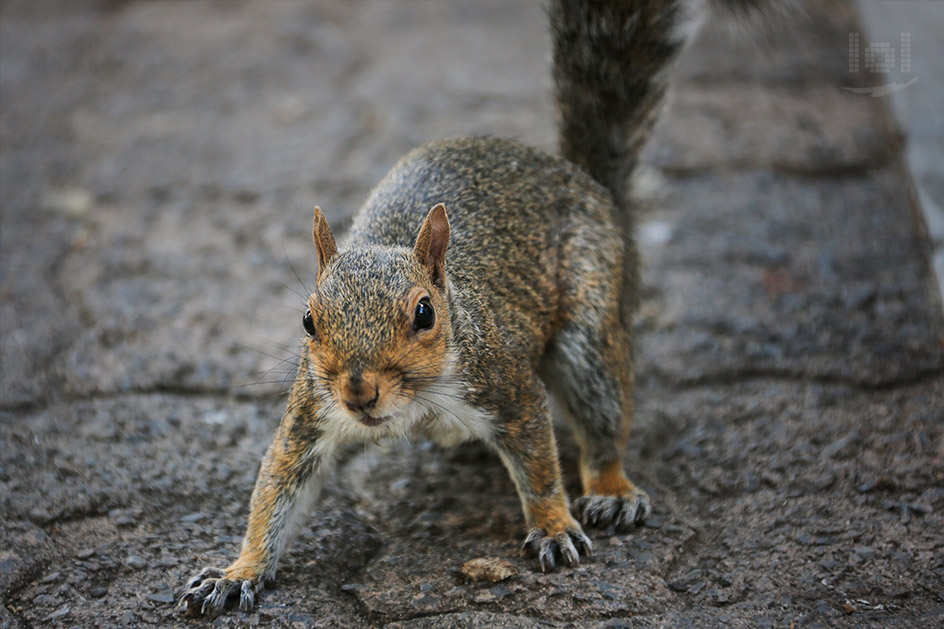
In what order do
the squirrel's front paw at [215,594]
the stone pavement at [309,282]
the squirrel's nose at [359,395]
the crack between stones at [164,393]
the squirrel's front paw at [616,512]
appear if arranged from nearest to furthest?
the squirrel's nose at [359,395]
the squirrel's front paw at [215,594]
the stone pavement at [309,282]
the squirrel's front paw at [616,512]
the crack between stones at [164,393]

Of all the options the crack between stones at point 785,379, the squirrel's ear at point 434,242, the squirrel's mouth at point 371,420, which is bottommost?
the crack between stones at point 785,379

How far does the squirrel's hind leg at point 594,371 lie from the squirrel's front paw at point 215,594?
844 millimetres

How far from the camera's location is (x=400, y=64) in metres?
4.74

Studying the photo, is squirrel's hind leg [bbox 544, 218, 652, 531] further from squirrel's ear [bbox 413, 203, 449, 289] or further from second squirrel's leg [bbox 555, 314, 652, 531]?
squirrel's ear [bbox 413, 203, 449, 289]

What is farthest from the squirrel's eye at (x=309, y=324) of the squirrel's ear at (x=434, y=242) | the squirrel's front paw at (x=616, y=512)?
the squirrel's front paw at (x=616, y=512)

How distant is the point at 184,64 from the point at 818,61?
3197 mm

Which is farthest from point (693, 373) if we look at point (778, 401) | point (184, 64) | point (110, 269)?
point (184, 64)

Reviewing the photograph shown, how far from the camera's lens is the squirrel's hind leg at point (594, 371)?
8.00ft

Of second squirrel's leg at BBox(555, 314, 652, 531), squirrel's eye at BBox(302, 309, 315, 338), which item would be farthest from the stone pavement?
squirrel's eye at BBox(302, 309, 315, 338)

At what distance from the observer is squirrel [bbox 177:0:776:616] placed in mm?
1911

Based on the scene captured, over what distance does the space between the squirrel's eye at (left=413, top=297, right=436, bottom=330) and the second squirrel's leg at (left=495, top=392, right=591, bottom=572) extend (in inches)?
14.6

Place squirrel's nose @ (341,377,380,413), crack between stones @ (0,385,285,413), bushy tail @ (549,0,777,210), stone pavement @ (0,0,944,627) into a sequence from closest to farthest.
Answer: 1. squirrel's nose @ (341,377,380,413)
2. stone pavement @ (0,0,944,627)
3. bushy tail @ (549,0,777,210)
4. crack between stones @ (0,385,285,413)

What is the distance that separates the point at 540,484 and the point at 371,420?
0.58 metres

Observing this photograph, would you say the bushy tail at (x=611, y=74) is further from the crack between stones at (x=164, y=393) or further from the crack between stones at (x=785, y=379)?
the crack between stones at (x=164, y=393)
